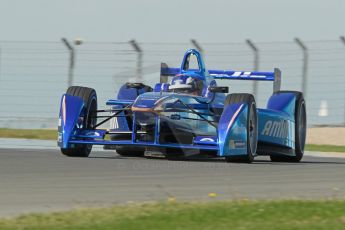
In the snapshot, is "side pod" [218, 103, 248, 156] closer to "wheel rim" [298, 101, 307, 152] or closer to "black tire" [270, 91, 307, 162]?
"black tire" [270, 91, 307, 162]

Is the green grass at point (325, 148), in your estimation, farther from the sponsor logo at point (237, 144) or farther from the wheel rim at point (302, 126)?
the sponsor logo at point (237, 144)

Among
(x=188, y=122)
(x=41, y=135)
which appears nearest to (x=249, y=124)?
(x=188, y=122)

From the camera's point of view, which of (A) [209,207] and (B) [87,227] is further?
(A) [209,207]

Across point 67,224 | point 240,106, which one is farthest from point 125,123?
point 67,224

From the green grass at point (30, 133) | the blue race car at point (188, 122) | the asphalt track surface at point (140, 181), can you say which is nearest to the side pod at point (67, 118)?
the blue race car at point (188, 122)

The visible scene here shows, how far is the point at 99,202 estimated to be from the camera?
7.75 metres

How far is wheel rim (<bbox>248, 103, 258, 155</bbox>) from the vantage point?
1262cm

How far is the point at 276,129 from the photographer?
13.7 metres

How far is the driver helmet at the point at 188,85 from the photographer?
13906mm

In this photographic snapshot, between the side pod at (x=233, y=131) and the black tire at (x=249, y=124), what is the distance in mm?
97

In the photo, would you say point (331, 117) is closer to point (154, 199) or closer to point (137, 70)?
point (137, 70)

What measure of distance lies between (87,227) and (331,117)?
50.4 ft

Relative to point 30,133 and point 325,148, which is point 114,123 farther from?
point 30,133

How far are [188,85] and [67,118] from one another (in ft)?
7.20
